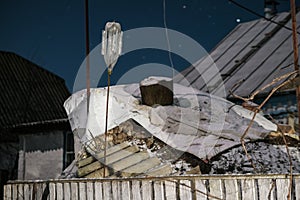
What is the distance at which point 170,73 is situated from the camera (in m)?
6.86

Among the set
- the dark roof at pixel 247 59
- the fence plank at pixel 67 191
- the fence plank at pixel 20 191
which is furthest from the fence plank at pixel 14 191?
the dark roof at pixel 247 59

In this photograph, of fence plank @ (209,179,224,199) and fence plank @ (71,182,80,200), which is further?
fence plank @ (71,182,80,200)

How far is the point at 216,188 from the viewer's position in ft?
6.63

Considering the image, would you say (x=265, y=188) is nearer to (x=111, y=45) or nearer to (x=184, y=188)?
(x=184, y=188)

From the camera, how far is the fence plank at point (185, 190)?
206cm

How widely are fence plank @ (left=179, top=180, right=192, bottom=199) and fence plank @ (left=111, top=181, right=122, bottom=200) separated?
0.33m

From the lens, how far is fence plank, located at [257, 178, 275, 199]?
1.96 meters

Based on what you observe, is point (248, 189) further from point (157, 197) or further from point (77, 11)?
point (77, 11)

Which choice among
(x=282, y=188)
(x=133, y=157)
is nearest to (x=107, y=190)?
(x=282, y=188)

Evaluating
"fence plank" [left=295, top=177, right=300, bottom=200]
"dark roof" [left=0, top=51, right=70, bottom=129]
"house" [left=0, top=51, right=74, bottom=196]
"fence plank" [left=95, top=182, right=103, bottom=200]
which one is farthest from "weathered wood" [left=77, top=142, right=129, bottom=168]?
"dark roof" [left=0, top=51, right=70, bottom=129]

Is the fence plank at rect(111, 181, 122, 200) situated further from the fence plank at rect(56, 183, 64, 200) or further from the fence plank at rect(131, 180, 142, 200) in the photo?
the fence plank at rect(56, 183, 64, 200)

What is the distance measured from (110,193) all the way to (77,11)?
11171 mm

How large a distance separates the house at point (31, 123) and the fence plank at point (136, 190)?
588 centimetres

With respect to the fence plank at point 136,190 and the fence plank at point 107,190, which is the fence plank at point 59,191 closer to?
the fence plank at point 107,190
